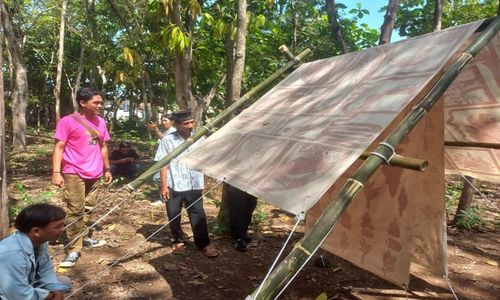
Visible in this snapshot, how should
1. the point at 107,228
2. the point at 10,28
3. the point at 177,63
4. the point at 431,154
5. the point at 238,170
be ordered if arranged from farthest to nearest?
the point at 10,28 → the point at 177,63 → the point at 107,228 → the point at 431,154 → the point at 238,170

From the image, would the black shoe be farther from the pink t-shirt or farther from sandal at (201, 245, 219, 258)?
the pink t-shirt

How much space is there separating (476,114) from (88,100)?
3.65 m

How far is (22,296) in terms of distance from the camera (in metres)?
2.10

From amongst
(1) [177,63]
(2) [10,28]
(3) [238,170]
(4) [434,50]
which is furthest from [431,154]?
(2) [10,28]

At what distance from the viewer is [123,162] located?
824 cm

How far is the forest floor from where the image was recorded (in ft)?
12.2

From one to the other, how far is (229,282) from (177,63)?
3.66 metres

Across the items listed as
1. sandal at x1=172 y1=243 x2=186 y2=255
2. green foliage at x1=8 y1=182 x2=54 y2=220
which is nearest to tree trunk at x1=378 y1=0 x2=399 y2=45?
sandal at x1=172 y1=243 x2=186 y2=255

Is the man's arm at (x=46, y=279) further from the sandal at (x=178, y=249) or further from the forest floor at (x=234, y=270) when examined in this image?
the sandal at (x=178, y=249)

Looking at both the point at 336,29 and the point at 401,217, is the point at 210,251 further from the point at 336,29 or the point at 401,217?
the point at 336,29

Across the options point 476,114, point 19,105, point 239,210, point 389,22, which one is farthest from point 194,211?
point 19,105

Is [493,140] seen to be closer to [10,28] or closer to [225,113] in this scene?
[225,113]

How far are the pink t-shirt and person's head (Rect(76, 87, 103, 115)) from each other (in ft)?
0.39

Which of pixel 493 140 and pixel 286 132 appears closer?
pixel 286 132
